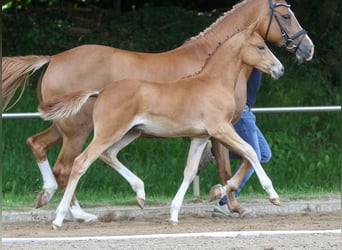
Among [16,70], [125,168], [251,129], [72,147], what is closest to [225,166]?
[251,129]

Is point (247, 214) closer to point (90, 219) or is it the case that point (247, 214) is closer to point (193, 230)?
point (193, 230)

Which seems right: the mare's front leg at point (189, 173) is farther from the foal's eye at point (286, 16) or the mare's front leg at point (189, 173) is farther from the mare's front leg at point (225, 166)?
the foal's eye at point (286, 16)

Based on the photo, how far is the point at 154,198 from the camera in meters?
11.0

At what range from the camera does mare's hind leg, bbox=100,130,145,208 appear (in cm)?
863

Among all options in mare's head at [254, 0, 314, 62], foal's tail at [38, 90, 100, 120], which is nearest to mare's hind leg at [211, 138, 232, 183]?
mare's head at [254, 0, 314, 62]

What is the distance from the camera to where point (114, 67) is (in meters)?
9.24

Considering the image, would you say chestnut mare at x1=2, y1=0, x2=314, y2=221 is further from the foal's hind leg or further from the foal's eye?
the foal's hind leg

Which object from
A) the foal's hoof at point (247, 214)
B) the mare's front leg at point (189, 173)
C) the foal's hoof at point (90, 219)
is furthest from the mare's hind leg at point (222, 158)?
the foal's hoof at point (90, 219)

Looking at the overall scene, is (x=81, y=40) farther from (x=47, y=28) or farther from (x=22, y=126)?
(x=22, y=126)

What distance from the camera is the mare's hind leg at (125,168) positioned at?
863cm

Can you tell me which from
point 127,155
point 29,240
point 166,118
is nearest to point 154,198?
point 127,155

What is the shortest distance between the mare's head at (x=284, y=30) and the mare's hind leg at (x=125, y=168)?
5.73ft

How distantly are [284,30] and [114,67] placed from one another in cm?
173

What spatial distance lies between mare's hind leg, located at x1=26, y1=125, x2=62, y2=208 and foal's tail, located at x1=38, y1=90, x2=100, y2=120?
908 mm
